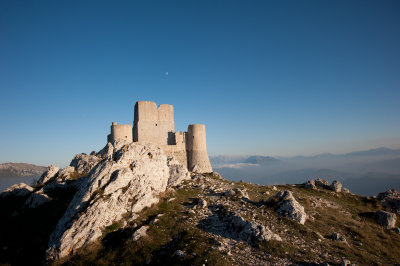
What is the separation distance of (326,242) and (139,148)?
43.1ft

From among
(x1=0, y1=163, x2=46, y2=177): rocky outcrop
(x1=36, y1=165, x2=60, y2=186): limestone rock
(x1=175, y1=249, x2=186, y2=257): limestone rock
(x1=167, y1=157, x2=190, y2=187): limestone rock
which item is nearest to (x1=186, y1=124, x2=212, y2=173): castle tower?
(x1=167, y1=157, x2=190, y2=187): limestone rock

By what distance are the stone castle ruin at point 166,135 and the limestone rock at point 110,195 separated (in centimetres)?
1599

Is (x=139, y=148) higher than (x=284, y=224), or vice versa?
(x=139, y=148)

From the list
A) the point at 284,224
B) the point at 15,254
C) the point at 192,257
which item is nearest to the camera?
the point at 192,257

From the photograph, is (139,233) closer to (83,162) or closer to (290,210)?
(290,210)

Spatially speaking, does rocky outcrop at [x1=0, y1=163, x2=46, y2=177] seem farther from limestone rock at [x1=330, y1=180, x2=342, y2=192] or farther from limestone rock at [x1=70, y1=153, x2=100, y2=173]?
limestone rock at [x1=330, y1=180, x2=342, y2=192]

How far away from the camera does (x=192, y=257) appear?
8969mm

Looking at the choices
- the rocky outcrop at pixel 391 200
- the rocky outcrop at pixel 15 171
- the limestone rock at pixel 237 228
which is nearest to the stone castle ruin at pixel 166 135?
the limestone rock at pixel 237 228

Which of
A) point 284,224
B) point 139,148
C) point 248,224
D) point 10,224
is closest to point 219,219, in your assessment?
point 248,224

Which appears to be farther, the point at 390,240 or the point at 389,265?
the point at 390,240

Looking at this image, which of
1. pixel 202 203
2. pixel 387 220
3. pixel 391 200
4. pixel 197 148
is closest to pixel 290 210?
pixel 202 203

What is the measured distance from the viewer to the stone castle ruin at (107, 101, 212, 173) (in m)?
32.8

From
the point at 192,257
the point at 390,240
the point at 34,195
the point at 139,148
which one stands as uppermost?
the point at 139,148

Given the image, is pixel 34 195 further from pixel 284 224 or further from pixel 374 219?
pixel 374 219
